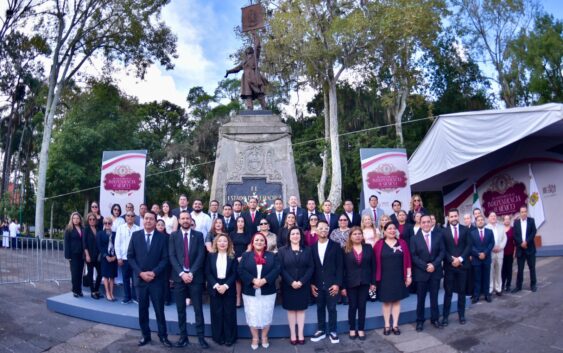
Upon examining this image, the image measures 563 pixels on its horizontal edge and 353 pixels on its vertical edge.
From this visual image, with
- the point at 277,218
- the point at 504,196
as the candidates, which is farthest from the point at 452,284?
the point at 504,196

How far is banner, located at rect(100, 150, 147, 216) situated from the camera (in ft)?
34.9

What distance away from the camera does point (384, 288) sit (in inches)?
237

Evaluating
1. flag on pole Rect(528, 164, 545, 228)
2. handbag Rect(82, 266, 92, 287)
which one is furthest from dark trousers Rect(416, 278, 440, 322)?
flag on pole Rect(528, 164, 545, 228)

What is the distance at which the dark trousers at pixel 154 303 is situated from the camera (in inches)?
226

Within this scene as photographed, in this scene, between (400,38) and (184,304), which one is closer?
(184,304)

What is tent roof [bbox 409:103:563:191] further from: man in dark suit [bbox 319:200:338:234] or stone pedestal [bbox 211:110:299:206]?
Result: man in dark suit [bbox 319:200:338:234]

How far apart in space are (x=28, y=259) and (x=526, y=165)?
13623 mm

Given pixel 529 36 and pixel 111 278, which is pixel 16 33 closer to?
pixel 111 278

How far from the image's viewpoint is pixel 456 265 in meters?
6.39

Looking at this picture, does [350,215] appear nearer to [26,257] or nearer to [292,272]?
[292,272]

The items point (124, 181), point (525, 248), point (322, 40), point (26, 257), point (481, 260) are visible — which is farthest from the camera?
point (322, 40)

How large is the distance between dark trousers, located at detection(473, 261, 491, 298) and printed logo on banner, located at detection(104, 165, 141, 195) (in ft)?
23.9

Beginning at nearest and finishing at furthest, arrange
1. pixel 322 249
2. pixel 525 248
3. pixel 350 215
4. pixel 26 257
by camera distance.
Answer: pixel 322 249 → pixel 350 215 → pixel 525 248 → pixel 26 257

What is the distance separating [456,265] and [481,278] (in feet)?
6.07
